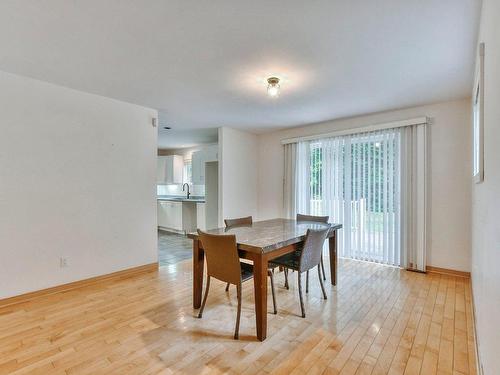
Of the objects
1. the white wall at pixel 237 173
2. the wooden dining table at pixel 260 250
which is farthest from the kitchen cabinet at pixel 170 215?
the wooden dining table at pixel 260 250

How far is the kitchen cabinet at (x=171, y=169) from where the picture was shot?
24.0ft

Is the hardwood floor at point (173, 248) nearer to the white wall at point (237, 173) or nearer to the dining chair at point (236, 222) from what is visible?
the white wall at point (237, 173)

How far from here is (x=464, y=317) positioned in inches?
94.0

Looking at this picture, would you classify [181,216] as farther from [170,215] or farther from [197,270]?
[197,270]

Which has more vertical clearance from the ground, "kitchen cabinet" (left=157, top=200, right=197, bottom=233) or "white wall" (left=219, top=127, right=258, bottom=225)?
"white wall" (left=219, top=127, right=258, bottom=225)

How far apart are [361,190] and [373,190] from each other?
18 centimetres

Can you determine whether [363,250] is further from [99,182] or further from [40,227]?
[40,227]

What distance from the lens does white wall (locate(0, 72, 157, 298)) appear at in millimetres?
2711

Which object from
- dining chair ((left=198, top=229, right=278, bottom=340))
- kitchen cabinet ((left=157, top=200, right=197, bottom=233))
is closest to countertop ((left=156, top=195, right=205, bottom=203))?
kitchen cabinet ((left=157, top=200, right=197, bottom=233))

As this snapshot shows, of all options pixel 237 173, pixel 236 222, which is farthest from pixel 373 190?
pixel 237 173

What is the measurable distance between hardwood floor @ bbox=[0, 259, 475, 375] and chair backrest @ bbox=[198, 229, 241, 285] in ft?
1.52

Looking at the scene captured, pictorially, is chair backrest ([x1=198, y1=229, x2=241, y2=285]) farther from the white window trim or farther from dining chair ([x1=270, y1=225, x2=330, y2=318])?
the white window trim

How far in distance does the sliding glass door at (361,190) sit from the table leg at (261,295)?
267 centimetres

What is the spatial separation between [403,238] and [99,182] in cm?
425
